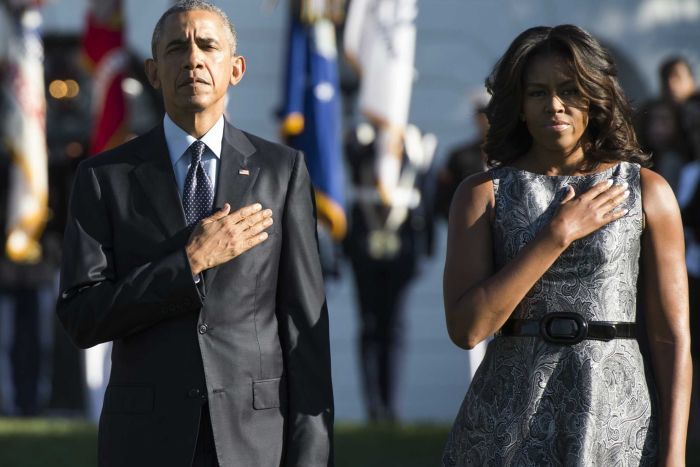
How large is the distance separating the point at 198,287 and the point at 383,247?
21.6 ft

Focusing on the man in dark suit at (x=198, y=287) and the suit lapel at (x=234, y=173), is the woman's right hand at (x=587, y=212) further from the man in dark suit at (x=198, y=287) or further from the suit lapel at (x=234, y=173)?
the suit lapel at (x=234, y=173)

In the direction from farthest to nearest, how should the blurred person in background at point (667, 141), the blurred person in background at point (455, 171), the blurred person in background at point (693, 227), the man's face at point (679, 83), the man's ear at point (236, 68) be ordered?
the blurred person in background at point (455, 171), the man's face at point (679, 83), the blurred person in background at point (667, 141), the blurred person in background at point (693, 227), the man's ear at point (236, 68)

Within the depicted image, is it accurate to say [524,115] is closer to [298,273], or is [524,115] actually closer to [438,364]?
[298,273]

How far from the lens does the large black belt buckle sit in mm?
3059

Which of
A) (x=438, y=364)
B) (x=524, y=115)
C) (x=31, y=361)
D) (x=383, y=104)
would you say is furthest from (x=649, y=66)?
(x=524, y=115)

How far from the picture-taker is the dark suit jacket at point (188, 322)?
122 inches

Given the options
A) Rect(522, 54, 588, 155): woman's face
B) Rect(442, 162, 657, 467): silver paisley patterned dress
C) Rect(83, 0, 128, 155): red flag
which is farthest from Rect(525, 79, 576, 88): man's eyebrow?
Rect(83, 0, 128, 155): red flag

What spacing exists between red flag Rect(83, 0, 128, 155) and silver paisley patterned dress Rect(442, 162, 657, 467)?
268 inches

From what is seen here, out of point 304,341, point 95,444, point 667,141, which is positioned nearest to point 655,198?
point 304,341

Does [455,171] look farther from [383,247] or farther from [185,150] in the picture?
[185,150]

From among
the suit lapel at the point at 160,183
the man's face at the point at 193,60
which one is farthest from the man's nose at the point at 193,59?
the suit lapel at the point at 160,183

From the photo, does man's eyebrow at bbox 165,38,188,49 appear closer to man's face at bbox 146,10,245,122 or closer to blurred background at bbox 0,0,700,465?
man's face at bbox 146,10,245,122

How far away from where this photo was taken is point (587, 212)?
3.05 metres

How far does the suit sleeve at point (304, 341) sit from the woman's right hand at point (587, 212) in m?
0.60
